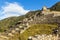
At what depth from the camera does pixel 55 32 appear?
71.0m

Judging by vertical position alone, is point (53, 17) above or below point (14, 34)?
above

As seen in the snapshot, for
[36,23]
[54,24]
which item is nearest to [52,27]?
[54,24]

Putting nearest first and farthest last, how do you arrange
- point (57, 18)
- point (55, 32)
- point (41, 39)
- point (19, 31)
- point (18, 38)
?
point (41, 39)
point (55, 32)
point (18, 38)
point (19, 31)
point (57, 18)

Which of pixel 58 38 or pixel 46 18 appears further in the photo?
pixel 46 18

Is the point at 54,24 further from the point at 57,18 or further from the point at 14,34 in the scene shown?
the point at 14,34

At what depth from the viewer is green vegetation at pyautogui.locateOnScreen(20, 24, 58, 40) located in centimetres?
7555

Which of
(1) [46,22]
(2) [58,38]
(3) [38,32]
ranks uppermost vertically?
(1) [46,22]

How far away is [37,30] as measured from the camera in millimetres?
78750

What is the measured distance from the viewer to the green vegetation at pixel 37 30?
248 ft

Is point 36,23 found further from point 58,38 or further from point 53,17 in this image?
point 58,38

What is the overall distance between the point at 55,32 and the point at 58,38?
5134 mm

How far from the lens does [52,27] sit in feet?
261

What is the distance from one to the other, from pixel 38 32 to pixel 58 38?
11835 mm

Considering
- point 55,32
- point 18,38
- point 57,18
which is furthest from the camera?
point 57,18
